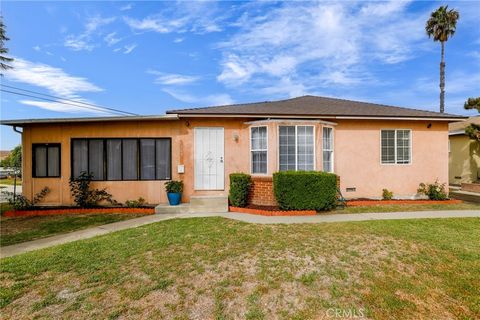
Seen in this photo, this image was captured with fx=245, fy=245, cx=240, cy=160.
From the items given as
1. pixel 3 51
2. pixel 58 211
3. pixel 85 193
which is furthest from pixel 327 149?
pixel 3 51

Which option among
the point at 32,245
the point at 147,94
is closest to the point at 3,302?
the point at 32,245

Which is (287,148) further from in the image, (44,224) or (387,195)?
(44,224)

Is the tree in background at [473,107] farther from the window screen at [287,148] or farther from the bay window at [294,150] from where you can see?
the window screen at [287,148]

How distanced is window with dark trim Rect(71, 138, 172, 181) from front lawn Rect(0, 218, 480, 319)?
4371 millimetres

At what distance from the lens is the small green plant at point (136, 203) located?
9594 mm

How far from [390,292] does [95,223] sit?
7.87 m

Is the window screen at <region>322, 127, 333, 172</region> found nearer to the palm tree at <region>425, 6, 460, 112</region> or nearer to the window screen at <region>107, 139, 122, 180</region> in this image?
the window screen at <region>107, 139, 122, 180</region>

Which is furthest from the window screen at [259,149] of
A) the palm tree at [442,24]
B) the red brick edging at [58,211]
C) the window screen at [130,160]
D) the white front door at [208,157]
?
the palm tree at [442,24]

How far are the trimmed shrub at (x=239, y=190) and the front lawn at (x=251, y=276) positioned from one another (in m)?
3.05

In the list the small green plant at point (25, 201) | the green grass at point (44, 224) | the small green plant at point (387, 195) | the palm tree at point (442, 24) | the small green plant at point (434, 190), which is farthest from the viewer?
the palm tree at point (442, 24)

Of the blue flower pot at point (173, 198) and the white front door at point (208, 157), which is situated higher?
the white front door at point (208, 157)

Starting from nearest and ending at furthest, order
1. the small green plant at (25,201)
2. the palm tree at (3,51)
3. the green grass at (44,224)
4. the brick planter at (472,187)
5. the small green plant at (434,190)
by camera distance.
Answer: the green grass at (44,224)
the small green plant at (25,201)
the small green plant at (434,190)
the palm tree at (3,51)
the brick planter at (472,187)

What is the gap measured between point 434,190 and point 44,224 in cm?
1471
